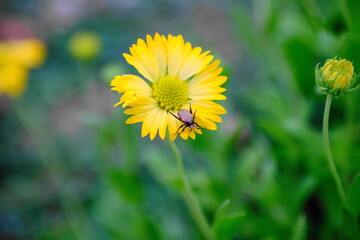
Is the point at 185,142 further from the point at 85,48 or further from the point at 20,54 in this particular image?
the point at 20,54

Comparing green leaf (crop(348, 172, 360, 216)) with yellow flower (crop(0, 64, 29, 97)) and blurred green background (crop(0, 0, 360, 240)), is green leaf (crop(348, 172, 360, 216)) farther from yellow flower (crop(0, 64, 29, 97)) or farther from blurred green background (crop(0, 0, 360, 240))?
yellow flower (crop(0, 64, 29, 97))

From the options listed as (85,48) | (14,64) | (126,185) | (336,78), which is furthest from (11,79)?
(336,78)

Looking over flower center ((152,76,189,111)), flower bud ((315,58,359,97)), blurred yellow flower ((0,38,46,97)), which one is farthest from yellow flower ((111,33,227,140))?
blurred yellow flower ((0,38,46,97))

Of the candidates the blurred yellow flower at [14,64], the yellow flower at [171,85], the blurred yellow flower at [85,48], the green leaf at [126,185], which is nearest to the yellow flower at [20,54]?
the blurred yellow flower at [14,64]

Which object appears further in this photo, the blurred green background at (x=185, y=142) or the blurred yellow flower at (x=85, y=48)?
the blurred yellow flower at (x=85, y=48)

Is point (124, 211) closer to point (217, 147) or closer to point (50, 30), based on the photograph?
point (217, 147)

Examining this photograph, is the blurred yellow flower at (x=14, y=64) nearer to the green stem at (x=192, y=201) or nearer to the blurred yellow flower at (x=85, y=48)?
the blurred yellow flower at (x=85, y=48)
